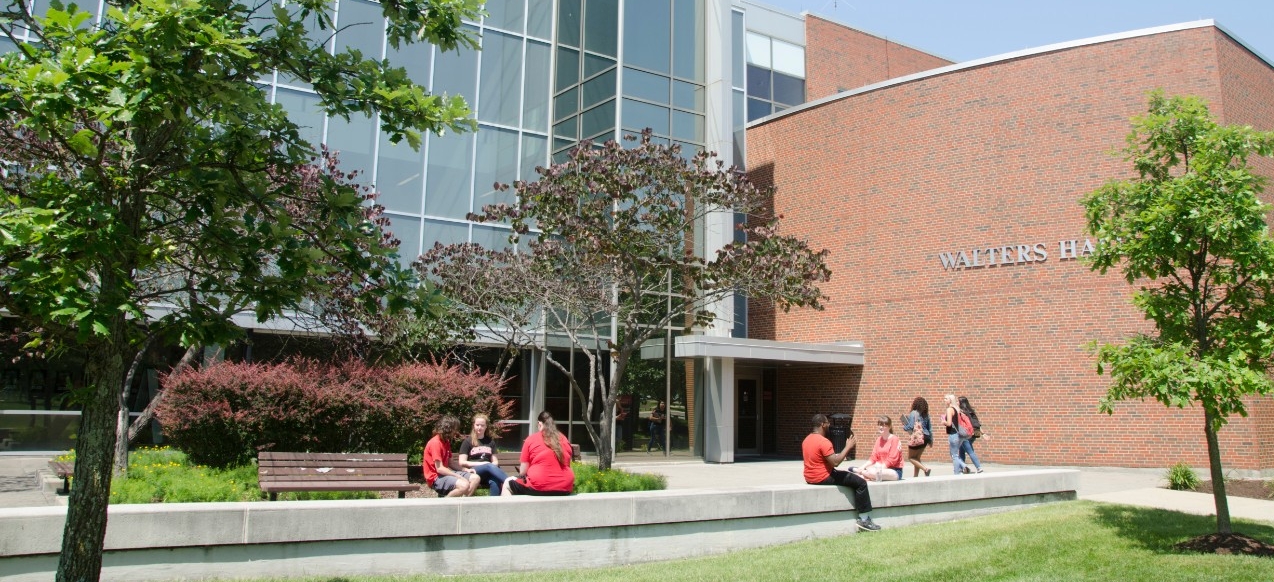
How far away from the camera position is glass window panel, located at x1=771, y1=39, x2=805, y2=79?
28.9 metres

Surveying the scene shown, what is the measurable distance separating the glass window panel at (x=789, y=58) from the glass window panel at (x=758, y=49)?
344mm

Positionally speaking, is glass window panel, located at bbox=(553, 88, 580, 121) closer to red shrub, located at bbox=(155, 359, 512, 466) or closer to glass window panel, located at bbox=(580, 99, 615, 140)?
glass window panel, located at bbox=(580, 99, 615, 140)

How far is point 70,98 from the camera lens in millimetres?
4504

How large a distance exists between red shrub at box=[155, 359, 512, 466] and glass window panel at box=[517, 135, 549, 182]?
9596 mm

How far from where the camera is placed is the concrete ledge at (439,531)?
6.64 meters

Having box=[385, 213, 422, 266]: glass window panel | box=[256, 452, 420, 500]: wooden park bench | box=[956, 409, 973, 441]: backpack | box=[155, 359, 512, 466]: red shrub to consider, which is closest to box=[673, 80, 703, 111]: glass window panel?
box=[385, 213, 422, 266]: glass window panel

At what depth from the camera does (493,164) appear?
21875mm

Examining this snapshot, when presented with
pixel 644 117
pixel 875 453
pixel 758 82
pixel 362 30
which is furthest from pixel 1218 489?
pixel 758 82

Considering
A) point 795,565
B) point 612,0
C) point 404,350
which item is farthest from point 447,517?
point 612,0

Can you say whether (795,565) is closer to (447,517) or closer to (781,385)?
(447,517)

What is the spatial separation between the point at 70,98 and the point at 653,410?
18471mm

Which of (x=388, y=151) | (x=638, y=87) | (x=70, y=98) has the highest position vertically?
(x=638, y=87)

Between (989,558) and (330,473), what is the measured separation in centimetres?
669

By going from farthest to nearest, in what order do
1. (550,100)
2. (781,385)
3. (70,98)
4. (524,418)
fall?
(781,385)
(550,100)
(524,418)
(70,98)
